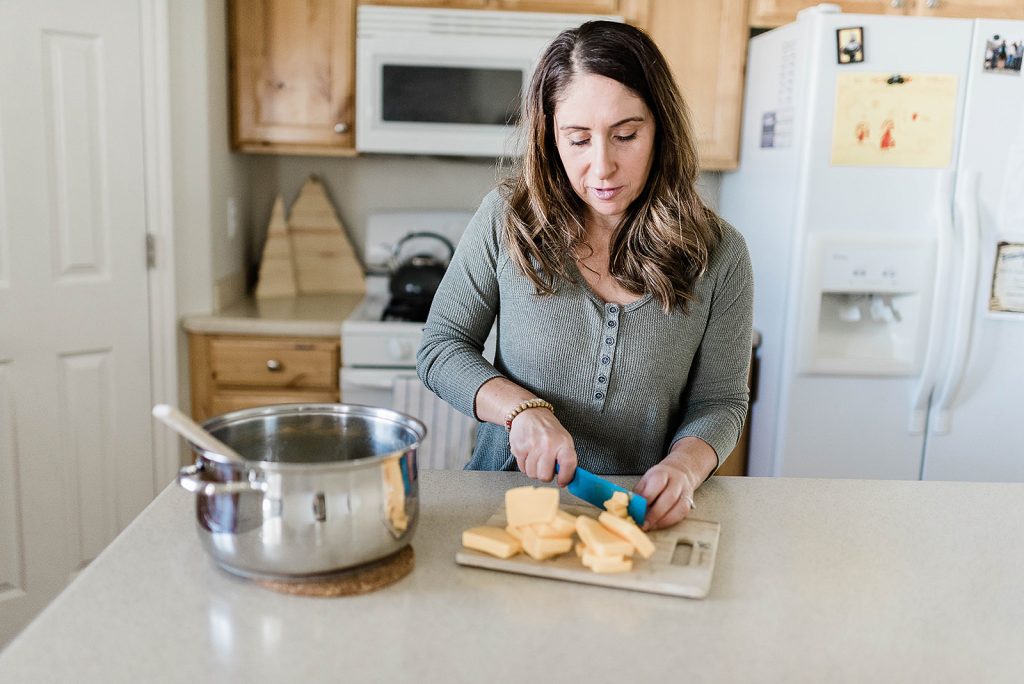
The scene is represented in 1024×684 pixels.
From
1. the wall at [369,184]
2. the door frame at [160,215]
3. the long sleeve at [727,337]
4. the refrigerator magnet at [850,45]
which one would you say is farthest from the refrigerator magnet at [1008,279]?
the door frame at [160,215]

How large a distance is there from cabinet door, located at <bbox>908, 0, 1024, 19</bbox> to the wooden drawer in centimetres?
193

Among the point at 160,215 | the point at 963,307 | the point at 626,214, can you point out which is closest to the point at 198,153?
the point at 160,215

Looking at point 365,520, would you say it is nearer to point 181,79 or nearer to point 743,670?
point 743,670

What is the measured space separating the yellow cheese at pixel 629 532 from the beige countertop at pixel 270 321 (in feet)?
5.53

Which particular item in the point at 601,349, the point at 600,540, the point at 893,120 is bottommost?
the point at 600,540

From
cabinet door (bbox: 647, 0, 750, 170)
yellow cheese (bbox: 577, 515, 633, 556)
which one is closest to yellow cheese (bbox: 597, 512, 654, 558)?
yellow cheese (bbox: 577, 515, 633, 556)

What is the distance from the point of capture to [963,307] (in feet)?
7.90

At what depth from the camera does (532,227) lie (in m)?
1.35

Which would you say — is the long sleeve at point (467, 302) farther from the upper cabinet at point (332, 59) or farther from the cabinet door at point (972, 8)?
the cabinet door at point (972, 8)

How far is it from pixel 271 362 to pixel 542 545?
1764 millimetres

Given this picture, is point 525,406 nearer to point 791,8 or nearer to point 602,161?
point 602,161

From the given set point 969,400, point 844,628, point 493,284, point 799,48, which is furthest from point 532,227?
point 969,400

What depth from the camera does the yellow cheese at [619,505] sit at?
103cm

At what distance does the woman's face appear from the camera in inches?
48.0
